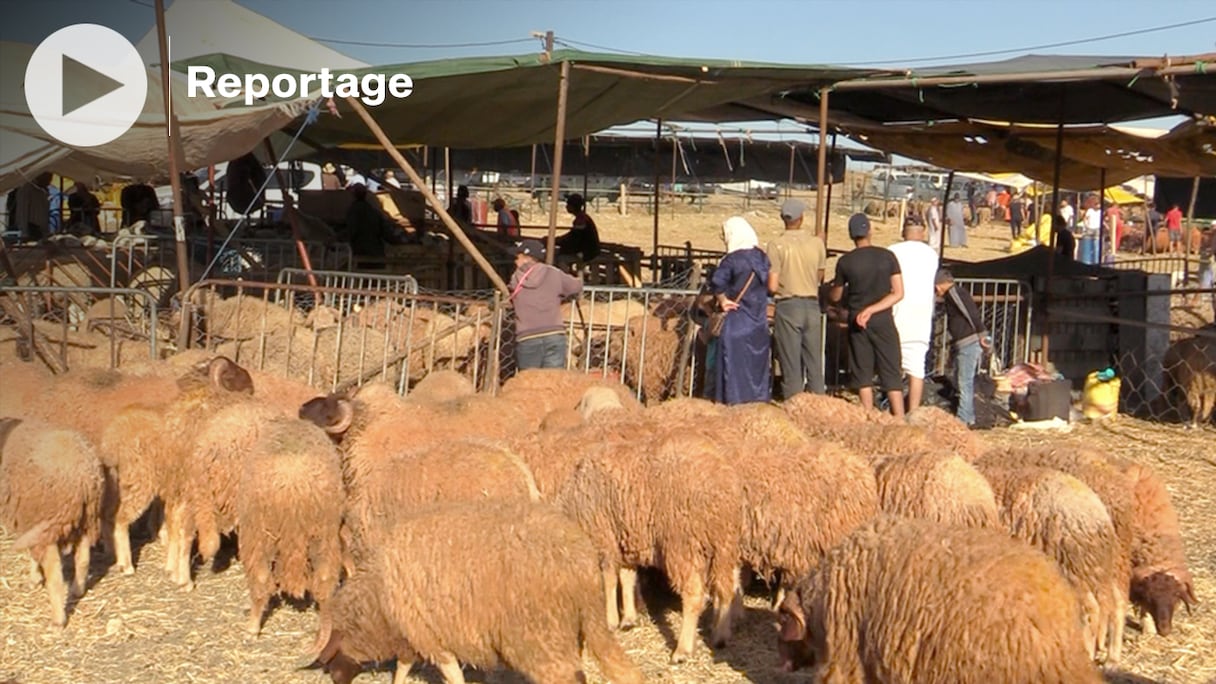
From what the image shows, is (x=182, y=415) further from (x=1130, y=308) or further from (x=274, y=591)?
(x=1130, y=308)

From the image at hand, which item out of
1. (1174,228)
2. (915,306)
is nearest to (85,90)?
(915,306)

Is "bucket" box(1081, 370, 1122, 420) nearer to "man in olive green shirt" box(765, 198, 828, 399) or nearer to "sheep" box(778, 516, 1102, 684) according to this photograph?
"man in olive green shirt" box(765, 198, 828, 399)

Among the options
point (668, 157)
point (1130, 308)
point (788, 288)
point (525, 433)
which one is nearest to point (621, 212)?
point (668, 157)

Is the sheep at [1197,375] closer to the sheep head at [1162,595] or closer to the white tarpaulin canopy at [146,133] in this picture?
the sheep head at [1162,595]

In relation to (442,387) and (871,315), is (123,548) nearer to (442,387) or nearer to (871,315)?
(442,387)

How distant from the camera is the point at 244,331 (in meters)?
11.4

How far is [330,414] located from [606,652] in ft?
8.83

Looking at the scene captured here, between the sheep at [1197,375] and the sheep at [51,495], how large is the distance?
36.5 feet

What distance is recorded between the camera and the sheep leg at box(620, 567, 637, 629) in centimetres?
696

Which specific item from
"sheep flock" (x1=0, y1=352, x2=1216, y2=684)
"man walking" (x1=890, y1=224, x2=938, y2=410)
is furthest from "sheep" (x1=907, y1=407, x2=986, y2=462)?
"man walking" (x1=890, y1=224, x2=938, y2=410)

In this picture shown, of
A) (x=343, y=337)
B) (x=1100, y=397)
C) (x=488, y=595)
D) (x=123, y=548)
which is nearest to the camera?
(x=488, y=595)

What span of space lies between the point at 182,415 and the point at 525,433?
7.51 feet

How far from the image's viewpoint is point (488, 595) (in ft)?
18.1

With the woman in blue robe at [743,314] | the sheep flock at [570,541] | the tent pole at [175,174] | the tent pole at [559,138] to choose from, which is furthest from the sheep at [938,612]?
the tent pole at [175,174]
